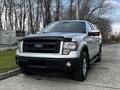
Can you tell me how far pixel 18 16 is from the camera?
39.9 meters

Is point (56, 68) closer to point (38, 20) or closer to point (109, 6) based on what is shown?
point (38, 20)

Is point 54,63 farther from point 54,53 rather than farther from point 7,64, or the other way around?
point 7,64

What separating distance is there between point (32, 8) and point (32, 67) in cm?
3258

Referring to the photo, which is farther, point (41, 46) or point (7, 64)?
point (7, 64)

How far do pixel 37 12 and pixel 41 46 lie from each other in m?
31.5

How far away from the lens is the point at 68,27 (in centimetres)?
777

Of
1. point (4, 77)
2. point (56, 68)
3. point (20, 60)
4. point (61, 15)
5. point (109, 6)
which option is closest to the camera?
point (56, 68)

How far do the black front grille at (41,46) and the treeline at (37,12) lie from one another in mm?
27591

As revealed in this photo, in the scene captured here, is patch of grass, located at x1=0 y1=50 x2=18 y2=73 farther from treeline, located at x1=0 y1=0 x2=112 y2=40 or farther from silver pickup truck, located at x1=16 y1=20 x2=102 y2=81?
treeline, located at x1=0 y1=0 x2=112 y2=40

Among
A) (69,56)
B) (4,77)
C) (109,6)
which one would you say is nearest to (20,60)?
(4,77)

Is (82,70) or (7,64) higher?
(82,70)

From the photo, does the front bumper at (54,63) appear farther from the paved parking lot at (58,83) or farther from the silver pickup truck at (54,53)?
the paved parking lot at (58,83)

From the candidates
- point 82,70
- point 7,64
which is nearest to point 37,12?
point 7,64

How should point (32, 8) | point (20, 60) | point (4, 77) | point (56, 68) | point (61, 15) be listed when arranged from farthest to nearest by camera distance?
point (32, 8) < point (61, 15) < point (4, 77) < point (20, 60) < point (56, 68)
